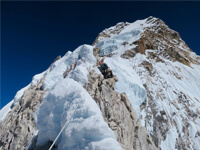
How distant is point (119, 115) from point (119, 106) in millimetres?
872

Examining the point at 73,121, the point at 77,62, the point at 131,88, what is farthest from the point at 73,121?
the point at 77,62

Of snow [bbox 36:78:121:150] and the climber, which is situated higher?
the climber

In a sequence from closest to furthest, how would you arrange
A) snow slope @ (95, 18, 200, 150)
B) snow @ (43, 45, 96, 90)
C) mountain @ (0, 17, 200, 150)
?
mountain @ (0, 17, 200, 150), snow slope @ (95, 18, 200, 150), snow @ (43, 45, 96, 90)

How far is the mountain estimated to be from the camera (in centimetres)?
490

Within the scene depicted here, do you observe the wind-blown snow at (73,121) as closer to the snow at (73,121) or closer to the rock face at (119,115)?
the snow at (73,121)

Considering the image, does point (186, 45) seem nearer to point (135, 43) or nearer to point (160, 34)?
point (160, 34)

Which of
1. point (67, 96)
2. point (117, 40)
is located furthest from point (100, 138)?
point (117, 40)

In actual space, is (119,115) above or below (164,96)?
below

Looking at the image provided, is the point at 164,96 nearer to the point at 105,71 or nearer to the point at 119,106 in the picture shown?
the point at 105,71

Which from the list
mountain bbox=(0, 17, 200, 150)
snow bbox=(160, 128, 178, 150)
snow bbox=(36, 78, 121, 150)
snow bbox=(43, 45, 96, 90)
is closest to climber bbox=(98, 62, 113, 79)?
mountain bbox=(0, 17, 200, 150)

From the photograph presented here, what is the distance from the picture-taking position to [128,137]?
36.4ft

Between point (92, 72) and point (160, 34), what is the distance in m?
26.9

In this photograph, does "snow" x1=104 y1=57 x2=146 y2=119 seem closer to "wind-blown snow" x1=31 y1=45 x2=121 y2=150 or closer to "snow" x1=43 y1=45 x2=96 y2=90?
"snow" x1=43 y1=45 x2=96 y2=90

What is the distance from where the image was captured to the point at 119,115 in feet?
38.3
